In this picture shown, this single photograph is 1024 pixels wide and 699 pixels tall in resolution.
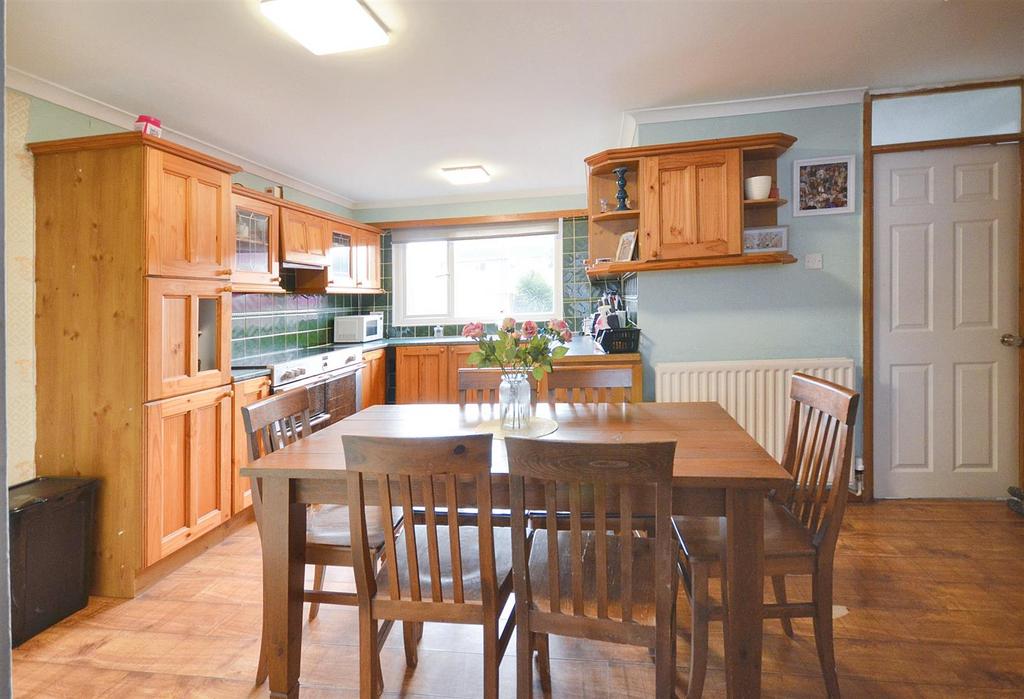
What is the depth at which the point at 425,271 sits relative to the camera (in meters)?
6.20

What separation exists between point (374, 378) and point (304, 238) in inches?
56.5

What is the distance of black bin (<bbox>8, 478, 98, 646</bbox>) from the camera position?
215 cm

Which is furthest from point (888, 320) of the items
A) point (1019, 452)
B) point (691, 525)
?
point (691, 525)

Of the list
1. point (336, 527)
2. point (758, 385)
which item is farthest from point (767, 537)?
point (758, 385)

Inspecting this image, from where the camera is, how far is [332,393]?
437cm

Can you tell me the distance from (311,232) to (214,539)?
2.47m

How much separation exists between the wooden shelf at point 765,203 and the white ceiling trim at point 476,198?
7.91 feet

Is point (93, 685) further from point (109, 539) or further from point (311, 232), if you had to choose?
point (311, 232)

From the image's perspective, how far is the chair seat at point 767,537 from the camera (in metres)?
1.67

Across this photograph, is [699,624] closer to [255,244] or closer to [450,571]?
[450,571]

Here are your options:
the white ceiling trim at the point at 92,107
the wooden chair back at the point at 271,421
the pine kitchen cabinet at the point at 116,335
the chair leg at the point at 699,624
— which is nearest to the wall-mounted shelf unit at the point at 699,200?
the wooden chair back at the point at 271,421

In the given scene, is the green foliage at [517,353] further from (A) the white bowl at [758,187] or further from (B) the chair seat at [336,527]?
(A) the white bowl at [758,187]

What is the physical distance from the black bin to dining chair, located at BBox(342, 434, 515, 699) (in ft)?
4.85

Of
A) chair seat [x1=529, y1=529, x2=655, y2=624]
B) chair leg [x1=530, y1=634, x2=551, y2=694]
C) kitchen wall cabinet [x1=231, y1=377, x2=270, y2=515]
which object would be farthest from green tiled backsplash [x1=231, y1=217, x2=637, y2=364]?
chair leg [x1=530, y1=634, x2=551, y2=694]
